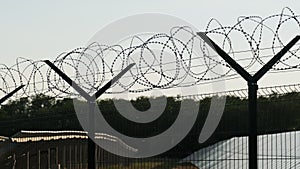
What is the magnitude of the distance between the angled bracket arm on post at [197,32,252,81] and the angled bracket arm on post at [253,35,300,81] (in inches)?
4.2

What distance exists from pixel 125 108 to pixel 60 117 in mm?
1264

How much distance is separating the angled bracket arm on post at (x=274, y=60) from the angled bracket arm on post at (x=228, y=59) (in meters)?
0.11

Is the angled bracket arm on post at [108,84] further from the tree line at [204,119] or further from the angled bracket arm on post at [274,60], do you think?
the angled bracket arm on post at [274,60]

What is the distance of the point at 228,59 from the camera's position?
29.9 feet

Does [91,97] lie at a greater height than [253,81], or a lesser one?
lesser

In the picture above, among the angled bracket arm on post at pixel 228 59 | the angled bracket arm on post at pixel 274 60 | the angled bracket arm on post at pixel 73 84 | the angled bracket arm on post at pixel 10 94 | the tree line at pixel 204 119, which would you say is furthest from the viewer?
the angled bracket arm on post at pixel 10 94

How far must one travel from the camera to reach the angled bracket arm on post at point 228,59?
8.98 metres

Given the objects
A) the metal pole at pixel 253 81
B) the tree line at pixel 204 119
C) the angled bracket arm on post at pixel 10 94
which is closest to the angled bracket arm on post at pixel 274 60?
the metal pole at pixel 253 81

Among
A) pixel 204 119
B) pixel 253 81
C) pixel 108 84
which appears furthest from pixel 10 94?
pixel 253 81

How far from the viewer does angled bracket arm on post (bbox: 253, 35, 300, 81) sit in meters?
8.82

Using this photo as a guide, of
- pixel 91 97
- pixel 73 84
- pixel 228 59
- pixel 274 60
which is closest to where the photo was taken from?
pixel 274 60

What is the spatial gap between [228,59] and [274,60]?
2.06ft

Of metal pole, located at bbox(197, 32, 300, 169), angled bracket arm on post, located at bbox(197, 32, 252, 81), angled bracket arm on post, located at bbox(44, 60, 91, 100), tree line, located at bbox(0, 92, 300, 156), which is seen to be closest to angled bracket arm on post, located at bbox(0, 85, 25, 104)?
tree line, located at bbox(0, 92, 300, 156)

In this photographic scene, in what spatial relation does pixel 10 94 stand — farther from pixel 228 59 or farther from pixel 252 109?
pixel 252 109
